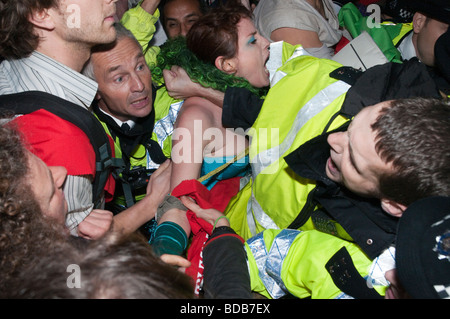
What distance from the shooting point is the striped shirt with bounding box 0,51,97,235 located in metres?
1.53

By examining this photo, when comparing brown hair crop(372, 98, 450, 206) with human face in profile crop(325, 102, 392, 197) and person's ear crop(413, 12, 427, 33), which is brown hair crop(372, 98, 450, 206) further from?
person's ear crop(413, 12, 427, 33)

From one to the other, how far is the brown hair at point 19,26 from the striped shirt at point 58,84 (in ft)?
0.15

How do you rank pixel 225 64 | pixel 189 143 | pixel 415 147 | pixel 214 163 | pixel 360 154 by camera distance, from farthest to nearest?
1. pixel 225 64
2. pixel 214 163
3. pixel 189 143
4. pixel 360 154
5. pixel 415 147

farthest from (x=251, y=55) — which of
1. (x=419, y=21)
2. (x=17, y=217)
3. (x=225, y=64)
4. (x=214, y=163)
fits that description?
(x=17, y=217)

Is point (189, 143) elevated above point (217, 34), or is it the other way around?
point (217, 34)

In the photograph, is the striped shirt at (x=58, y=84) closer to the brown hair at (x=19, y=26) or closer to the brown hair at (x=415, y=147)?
the brown hair at (x=19, y=26)

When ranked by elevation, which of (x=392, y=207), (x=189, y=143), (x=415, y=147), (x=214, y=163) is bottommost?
(x=214, y=163)

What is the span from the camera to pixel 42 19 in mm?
1711

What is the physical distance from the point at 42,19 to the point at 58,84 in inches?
13.5

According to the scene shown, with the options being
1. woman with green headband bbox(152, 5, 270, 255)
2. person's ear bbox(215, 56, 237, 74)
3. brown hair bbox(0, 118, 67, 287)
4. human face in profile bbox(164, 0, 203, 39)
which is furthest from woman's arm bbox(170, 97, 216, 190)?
human face in profile bbox(164, 0, 203, 39)

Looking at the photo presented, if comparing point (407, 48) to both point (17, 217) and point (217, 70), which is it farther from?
point (17, 217)

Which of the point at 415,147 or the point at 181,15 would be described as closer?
the point at 415,147
